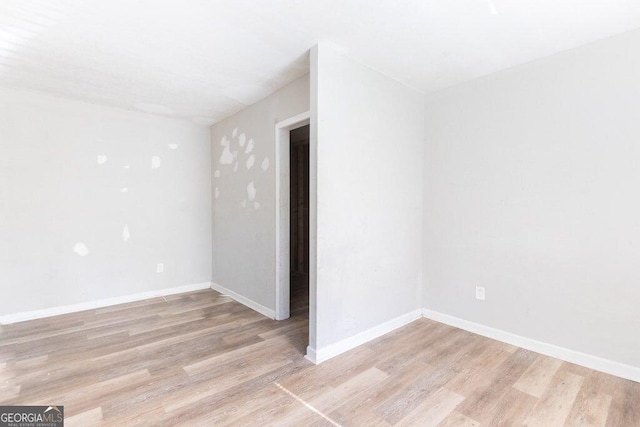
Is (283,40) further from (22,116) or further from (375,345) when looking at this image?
(22,116)

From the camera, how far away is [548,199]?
96.3 inches

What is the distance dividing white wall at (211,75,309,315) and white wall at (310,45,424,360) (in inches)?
22.0

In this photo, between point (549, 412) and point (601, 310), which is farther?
point (601, 310)

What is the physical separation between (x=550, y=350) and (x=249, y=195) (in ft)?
10.7

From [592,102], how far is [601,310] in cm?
153

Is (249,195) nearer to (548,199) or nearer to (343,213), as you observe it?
(343,213)

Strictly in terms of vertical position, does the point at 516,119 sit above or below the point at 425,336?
above

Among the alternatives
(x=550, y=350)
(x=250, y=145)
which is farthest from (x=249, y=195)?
(x=550, y=350)

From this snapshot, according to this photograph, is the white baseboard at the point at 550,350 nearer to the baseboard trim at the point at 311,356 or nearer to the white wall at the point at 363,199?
the white wall at the point at 363,199

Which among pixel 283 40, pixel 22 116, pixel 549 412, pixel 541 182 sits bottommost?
pixel 549 412

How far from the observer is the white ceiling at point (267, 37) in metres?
1.89

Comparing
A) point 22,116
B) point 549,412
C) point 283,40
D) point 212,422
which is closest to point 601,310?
point 549,412

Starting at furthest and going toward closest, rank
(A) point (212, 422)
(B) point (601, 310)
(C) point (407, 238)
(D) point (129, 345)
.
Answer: (C) point (407, 238) → (D) point (129, 345) → (B) point (601, 310) → (A) point (212, 422)

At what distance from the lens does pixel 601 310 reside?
7.29 feet
